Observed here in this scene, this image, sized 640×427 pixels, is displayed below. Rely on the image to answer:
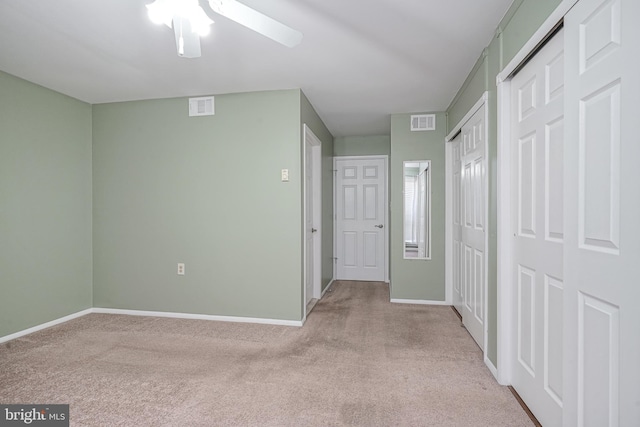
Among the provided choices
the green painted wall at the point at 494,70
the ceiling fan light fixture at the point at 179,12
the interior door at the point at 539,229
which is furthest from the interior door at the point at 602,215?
the ceiling fan light fixture at the point at 179,12

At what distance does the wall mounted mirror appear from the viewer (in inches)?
152

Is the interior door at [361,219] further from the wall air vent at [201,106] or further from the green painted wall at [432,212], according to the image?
the wall air vent at [201,106]

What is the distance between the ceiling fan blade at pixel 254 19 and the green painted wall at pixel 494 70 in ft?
4.02

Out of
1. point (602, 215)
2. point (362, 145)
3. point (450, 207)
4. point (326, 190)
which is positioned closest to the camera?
point (602, 215)

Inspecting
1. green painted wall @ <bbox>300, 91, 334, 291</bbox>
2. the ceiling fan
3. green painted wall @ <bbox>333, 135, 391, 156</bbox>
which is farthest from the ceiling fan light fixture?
green painted wall @ <bbox>333, 135, 391, 156</bbox>

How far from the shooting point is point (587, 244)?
3.97ft

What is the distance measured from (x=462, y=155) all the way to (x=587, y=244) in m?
2.11

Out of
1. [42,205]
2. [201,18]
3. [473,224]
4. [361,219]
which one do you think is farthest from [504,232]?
[42,205]

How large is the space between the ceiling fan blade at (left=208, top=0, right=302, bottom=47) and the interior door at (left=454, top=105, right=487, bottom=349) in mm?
1650

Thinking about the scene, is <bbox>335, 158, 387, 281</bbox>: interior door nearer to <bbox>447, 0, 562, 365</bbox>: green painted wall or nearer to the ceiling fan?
<bbox>447, 0, 562, 365</bbox>: green painted wall

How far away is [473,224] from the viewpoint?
2809 millimetres

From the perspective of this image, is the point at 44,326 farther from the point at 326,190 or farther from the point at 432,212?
the point at 432,212

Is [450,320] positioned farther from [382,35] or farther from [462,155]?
[382,35]
